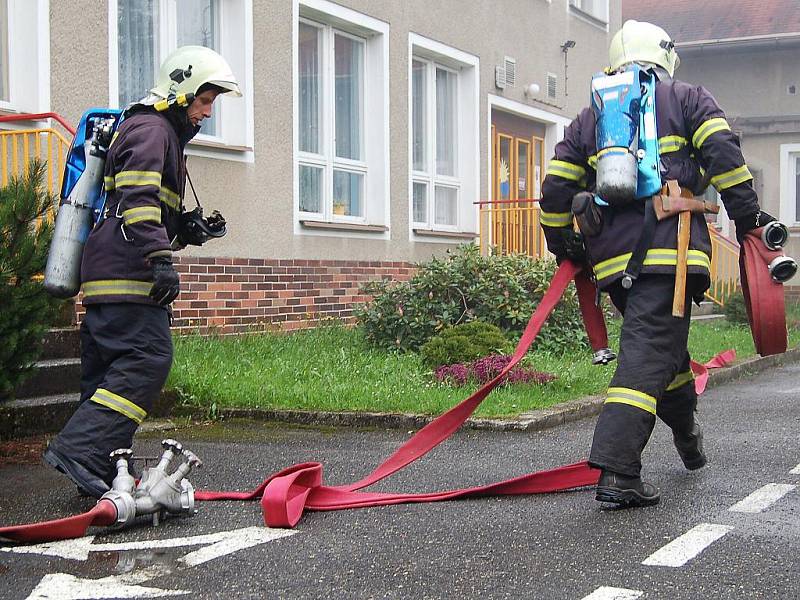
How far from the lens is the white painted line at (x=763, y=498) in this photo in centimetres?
477

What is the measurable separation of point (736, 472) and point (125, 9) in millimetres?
6901

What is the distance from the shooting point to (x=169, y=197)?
5223 millimetres

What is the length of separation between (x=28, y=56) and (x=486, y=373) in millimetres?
4202

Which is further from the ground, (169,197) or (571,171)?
(571,171)

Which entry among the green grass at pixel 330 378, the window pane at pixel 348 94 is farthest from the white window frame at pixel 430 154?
the green grass at pixel 330 378

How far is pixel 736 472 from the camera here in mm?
5625

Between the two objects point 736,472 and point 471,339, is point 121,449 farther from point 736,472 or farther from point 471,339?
point 471,339

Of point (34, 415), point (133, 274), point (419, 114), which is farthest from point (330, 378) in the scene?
point (419, 114)

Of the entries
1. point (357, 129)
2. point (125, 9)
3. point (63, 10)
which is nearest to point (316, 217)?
point (357, 129)

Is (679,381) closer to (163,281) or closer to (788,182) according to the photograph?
(163,281)

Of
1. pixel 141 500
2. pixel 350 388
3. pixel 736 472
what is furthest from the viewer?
pixel 350 388

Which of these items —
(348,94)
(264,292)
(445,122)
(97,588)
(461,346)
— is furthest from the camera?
(445,122)

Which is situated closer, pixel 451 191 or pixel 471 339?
pixel 471 339

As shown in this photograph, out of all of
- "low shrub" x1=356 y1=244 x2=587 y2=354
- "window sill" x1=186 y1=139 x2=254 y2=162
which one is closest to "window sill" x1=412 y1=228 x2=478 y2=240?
"low shrub" x1=356 y1=244 x2=587 y2=354
